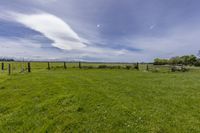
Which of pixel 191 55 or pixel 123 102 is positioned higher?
pixel 191 55

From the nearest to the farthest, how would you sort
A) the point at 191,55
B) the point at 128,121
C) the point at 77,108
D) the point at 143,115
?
the point at 128,121 < the point at 143,115 < the point at 77,108 < the point at 191,55

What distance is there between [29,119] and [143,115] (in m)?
4.68

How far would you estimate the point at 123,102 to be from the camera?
928cm

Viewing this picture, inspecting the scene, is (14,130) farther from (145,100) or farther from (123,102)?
(145,100)

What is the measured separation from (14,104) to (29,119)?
2.66 metres

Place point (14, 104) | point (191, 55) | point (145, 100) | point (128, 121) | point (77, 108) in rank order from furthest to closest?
point (191, 55) → point (145, 100) → point (14, 104) → point (77, 108) → point (128, 121)

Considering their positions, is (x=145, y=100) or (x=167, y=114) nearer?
(x=167, y=114)

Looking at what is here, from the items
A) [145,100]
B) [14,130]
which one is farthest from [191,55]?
[14,130]

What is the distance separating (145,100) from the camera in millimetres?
9812

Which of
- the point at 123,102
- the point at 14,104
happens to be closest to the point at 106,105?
the point at 123,102

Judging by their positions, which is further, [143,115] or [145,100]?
[145,100]

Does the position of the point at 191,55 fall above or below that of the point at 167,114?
above

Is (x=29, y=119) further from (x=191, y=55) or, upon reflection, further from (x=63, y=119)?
(x=191, y=55)

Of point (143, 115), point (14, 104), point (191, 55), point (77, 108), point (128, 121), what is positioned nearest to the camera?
point (128, 121)
